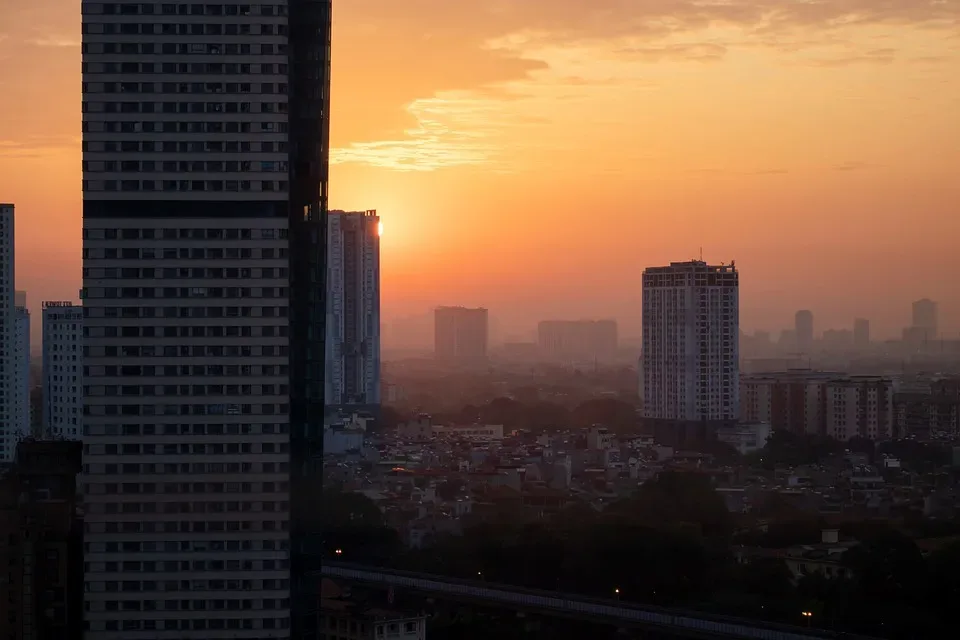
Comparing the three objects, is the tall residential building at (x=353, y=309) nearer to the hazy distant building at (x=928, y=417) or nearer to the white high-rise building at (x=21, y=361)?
the white high-rise building at (x=21, y=361)

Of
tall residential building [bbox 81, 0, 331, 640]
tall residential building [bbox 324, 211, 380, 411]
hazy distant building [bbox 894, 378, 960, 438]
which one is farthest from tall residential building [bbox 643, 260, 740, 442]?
tall residential building [bbox 81, 0, 331, 640]

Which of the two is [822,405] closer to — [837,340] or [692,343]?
[692,343]

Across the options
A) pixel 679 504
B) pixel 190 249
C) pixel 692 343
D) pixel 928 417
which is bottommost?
pixel 679 504

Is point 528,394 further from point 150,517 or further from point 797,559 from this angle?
point 150,517

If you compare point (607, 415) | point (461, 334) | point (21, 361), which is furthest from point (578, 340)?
point (21, 361)

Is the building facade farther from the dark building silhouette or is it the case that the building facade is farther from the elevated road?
the dark building silhouette

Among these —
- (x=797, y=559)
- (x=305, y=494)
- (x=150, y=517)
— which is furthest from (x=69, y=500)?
(x=797, y=559)
